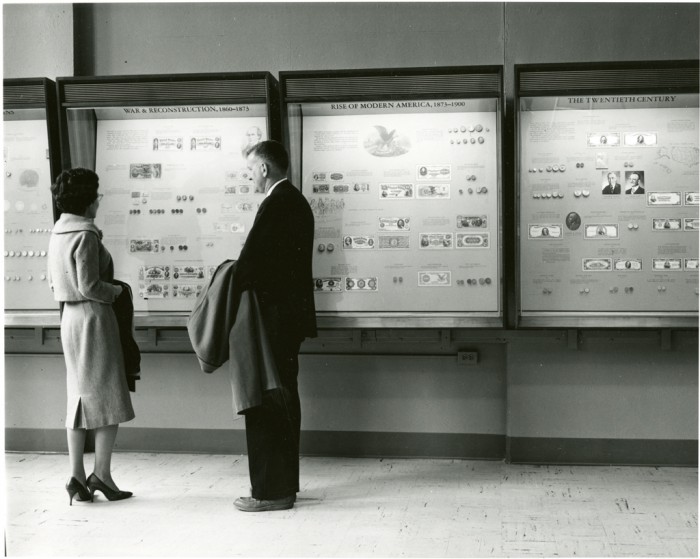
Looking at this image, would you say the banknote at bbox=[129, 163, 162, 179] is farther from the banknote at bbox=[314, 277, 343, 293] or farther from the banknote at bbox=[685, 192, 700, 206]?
the banknote at bbox=[685, 192, 700, 206]

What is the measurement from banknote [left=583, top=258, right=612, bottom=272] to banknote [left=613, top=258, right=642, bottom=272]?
49 mm

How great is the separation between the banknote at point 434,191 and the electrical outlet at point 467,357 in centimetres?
96

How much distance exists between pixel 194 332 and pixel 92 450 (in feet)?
5.60

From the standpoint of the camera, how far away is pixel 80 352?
13.4 feet

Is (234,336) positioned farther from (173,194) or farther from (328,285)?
(173,194)

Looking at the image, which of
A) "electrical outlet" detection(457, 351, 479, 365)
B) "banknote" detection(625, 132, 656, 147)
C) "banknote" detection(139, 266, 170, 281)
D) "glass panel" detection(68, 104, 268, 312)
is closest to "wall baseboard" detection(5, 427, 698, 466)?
"electrical outlet" detection(457, 351, 479, 365)

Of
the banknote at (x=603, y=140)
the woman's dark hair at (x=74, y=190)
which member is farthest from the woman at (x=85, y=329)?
the banknote at (x=603, y=140)

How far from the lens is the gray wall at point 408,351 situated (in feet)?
15.8

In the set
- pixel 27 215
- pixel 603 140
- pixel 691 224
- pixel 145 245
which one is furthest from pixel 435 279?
pixel 27 215

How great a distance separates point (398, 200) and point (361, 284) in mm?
535

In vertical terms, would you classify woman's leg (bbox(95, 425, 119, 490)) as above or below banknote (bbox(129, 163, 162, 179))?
below

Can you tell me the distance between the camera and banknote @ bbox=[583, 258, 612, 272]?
4.68 m

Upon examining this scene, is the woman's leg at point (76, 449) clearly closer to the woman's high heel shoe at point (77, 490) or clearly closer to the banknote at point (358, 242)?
the woman's high heel shoe at point (77, 490)

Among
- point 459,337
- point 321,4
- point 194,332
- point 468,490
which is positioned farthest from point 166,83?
point 468,490
